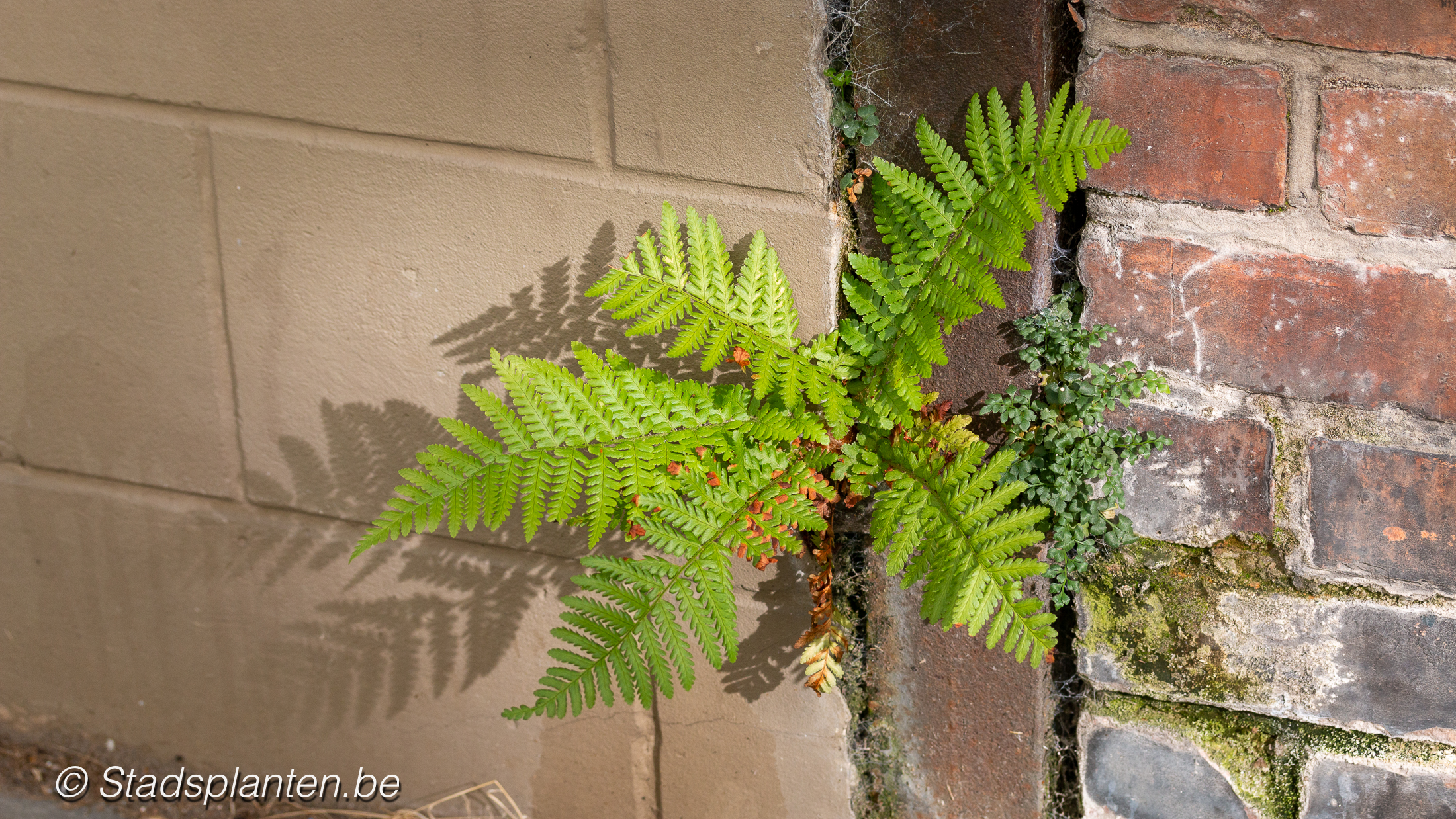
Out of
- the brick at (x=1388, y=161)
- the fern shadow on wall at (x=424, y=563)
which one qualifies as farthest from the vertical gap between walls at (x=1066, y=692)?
the fern shadow on wall at (x=424, y=563)

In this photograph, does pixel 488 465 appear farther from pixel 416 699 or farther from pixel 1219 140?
pixel 1219 140

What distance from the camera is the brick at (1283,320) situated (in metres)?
1.29

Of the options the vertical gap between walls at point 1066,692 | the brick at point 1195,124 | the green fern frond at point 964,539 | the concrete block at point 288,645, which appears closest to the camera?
the green fern frond at point 964,539

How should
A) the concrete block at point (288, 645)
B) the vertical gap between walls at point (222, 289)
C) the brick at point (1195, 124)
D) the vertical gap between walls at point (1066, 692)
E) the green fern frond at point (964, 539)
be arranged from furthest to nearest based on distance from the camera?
the concrete block at point (288, 645)
the vertical gap between walls at point (222, 289)
the vertical gap between walls at point (1066, 692)
the brick at point (1195, 124)
the green fern frond at point (964, 539)

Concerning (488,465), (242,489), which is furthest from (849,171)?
(242,489)

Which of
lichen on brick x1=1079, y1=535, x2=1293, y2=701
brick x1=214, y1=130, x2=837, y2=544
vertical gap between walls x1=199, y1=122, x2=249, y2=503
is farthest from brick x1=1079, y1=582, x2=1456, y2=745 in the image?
vertical gap between walls x1=199, y1=122, x2=249, y2=503

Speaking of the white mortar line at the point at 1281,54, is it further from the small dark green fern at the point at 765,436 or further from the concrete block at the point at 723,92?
the concrete block at the point at 723,92

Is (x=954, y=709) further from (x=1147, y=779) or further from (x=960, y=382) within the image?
(x=960, y=382)

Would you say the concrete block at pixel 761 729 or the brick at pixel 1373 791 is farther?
the concrete block at pixel 761 729

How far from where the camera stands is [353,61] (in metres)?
1.52

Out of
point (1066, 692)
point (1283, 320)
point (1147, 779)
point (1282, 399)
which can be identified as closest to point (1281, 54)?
point (1283, 320)

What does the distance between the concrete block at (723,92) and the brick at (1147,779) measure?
40.1 inches

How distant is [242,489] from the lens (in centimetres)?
184

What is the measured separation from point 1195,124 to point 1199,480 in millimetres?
526
